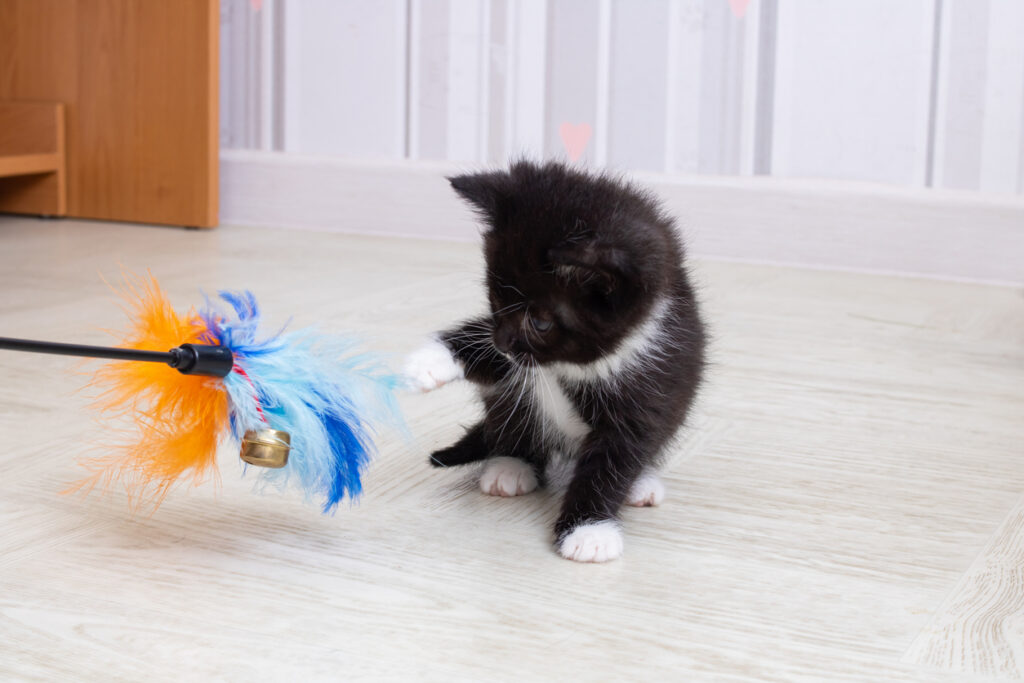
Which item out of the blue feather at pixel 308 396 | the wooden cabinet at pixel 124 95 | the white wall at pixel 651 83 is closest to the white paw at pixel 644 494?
the blue feather at pixel 308 396

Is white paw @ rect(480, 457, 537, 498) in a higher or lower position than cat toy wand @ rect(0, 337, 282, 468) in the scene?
lower

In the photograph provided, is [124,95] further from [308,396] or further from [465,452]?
[308,396]

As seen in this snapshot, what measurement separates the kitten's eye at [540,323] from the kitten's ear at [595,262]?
5 centimetres

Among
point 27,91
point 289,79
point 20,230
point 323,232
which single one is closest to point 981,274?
point 323,232

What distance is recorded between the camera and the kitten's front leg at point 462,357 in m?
0.87

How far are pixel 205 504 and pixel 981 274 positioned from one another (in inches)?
71.4

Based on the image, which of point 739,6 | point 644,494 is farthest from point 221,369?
point 739,6

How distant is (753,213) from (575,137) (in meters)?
0.47

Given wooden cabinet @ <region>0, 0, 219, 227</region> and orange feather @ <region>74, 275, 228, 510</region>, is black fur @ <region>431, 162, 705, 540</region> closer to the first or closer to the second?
orange feather @ <region>74, 275, 228, 510</region>

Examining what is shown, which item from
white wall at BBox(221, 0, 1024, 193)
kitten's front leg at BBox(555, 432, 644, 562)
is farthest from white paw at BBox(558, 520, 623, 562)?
white wall at BBox(221, 0, 1024, 193)

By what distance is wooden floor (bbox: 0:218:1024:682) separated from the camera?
0.66 metres

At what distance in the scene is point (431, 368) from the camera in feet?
2.84

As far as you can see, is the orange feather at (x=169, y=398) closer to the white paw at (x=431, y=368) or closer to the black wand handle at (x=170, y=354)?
the black wand handle at (x=170, y=354)

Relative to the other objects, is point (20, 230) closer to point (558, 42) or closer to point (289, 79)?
point (289, 79)
